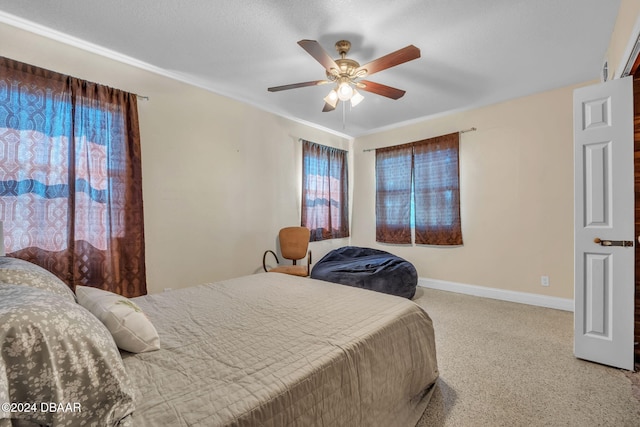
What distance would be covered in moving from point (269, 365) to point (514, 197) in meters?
3.98

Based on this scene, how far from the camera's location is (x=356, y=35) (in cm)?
235

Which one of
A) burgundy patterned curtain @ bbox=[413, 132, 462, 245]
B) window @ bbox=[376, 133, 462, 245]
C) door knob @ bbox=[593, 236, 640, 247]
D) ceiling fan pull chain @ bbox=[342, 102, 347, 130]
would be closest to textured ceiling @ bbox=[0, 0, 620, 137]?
ceiling fan pull chain @ bbox=[342, 102, 347, 130]

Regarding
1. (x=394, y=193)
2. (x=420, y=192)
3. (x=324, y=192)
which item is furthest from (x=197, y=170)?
(x=420, y=192)

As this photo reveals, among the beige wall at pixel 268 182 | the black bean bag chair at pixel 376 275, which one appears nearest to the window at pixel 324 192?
the beige wall at pixel 268 182

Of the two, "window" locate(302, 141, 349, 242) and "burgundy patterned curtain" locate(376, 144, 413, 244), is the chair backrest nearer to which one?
"window" locate(302, 141, 349, 242)

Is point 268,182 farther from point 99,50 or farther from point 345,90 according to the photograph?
point 99,50

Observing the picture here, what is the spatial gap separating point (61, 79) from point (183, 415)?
298 centimetres

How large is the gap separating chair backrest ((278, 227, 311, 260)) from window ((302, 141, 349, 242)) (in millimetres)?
442

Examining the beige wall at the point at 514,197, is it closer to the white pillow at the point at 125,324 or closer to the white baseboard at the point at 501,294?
the white baseboard at the point at 501,294

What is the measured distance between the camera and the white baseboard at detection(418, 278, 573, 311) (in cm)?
334

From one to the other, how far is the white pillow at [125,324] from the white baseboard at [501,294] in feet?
13.5

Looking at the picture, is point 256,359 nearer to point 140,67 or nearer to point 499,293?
point 140,67

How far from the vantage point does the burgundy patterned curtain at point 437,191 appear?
4156 millimetres

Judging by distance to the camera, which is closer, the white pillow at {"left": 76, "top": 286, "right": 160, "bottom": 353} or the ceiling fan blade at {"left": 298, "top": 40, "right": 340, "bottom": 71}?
the white pillow at {"left": 76, "top": 286, "right": 160, "bottom": 353}
